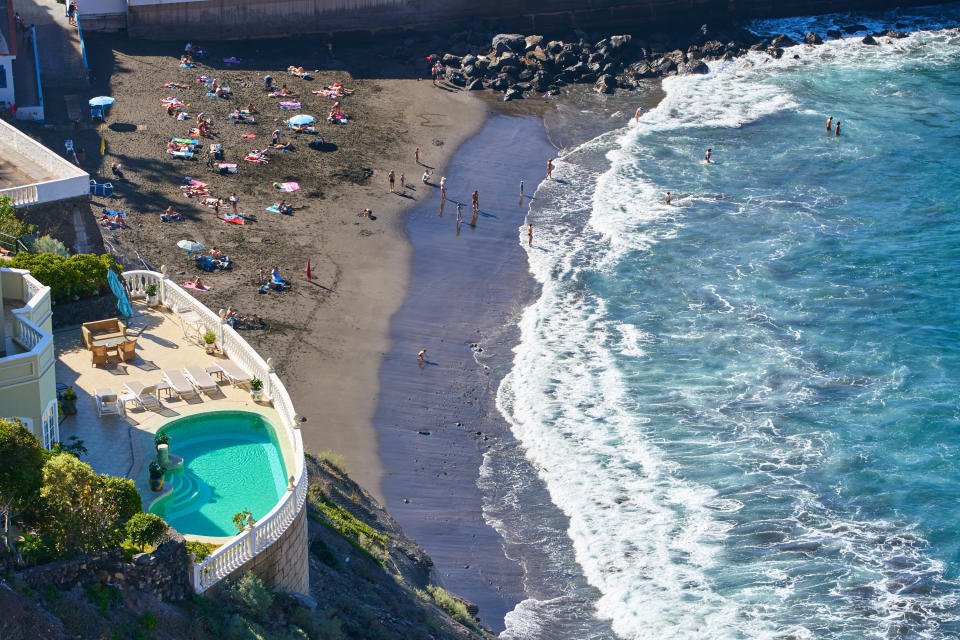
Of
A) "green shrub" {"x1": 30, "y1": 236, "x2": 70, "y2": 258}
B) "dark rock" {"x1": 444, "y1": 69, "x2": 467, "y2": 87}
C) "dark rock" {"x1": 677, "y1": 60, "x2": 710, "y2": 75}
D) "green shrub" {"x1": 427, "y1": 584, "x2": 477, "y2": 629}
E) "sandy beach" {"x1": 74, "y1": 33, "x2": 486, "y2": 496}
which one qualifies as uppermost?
"green shrub" {"x1": 30, "y1": 236, "x2": 70, "y2": 258}

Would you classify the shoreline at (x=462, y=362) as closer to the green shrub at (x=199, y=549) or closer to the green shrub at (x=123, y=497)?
the green shrub at (x=199, y=549)

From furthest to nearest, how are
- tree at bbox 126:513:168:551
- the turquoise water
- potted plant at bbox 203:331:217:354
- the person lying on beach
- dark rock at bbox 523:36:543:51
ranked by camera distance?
dark rock at bbox 523:36:543:51
the person lying on beach
potted plant at bbox 203:331:217:354
the turquoise water
tree at bbox 126:513:168:551

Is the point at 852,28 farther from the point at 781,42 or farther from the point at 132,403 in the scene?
the point at 132,403

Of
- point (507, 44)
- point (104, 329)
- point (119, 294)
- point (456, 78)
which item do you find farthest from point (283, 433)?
point (507, 44)

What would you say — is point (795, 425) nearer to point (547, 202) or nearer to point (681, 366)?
point (681, 366)

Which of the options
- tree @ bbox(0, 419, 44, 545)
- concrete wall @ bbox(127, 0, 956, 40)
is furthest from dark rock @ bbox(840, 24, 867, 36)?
tree @ bbox(0, 419, 44, 545)

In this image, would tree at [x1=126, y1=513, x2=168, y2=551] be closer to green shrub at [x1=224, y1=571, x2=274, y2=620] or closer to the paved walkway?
green shrub at [x1=224, y1=571, x2=274, y2=620]
